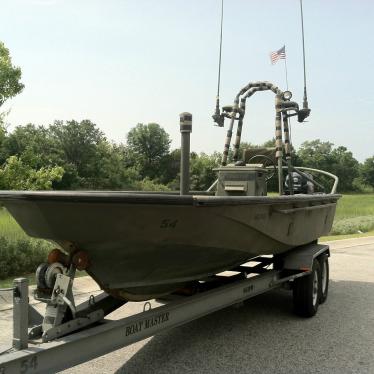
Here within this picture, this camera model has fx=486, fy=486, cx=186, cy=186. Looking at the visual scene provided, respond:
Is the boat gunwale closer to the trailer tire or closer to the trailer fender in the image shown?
the trailer fender

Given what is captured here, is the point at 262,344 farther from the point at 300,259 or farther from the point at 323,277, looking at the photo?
the point at 323,277

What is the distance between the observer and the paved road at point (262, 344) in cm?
426

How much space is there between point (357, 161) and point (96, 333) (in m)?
115

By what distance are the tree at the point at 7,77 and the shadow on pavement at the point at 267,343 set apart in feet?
21.4

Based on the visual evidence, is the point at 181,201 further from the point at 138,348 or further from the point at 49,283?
Answer: the point at 138,348

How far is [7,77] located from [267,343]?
7.55 m

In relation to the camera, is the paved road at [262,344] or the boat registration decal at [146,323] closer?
the boat registration decal at [146,323]

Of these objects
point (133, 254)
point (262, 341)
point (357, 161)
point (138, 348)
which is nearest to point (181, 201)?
point (133, 254)

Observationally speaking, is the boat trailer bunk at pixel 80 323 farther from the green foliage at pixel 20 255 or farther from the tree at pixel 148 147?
the tree at pixel 148 147

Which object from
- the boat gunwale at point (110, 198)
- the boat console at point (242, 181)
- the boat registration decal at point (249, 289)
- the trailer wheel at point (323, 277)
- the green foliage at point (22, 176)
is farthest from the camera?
the green foliage at point (22, 176)

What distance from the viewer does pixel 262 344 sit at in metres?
4.90

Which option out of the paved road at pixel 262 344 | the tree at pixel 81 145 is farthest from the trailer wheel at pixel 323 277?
the tree at pixel 81 145

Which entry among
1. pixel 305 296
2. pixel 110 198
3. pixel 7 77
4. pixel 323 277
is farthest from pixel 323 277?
pixel 7 77

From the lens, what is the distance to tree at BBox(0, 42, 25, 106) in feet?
31.8
